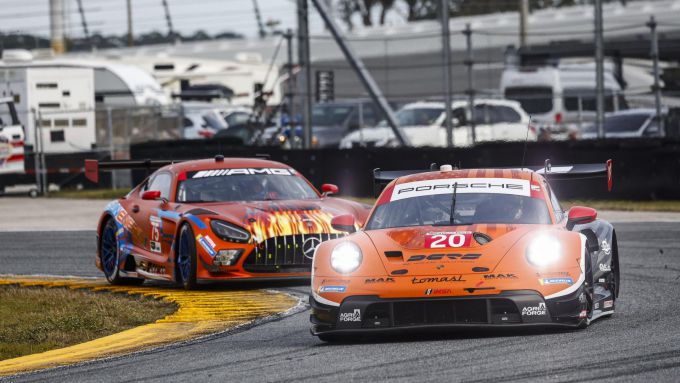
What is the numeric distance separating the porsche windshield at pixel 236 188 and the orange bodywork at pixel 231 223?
0.09 m

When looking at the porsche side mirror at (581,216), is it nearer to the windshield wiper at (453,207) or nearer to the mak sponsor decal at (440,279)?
the windshield wiper at (453,207)

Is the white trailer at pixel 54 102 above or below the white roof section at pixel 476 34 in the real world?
below

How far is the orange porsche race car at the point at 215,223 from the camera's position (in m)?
12.5

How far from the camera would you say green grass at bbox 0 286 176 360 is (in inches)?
388

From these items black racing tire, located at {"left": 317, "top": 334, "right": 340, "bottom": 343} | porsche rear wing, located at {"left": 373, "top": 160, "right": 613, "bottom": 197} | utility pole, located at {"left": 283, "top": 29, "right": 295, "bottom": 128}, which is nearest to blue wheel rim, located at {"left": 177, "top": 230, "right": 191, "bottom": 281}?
porsche rear wing, located at {"left": 373, "top": 160, "right": 613, "bottom": 197}

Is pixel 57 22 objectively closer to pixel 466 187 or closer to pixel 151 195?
pixel 151 195

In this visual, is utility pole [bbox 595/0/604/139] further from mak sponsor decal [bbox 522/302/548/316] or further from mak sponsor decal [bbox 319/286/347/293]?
mak sponsor decal [bbox 522/302/548/316]

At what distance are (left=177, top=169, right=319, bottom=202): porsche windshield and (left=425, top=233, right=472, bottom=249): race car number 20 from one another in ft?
15.5

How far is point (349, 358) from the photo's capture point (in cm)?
798

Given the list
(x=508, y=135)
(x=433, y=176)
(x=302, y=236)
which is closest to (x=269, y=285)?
(x=302, y=236)

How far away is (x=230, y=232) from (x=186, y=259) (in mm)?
533

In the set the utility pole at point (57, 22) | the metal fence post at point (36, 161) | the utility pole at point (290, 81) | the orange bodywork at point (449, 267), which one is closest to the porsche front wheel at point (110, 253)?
the orange bodywork at point (449, 267)

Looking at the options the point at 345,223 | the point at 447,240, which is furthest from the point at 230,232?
the point at 447,240

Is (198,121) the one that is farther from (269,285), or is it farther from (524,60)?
(269,285)
